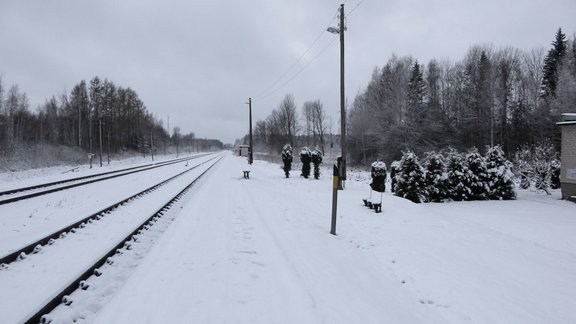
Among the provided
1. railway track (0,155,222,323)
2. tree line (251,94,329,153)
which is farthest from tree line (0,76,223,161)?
railway track (0,155,222,323)

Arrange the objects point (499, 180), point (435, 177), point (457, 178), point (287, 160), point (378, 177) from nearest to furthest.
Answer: point (378, 177)
point (435, 177)
point (457, 178)
point (499, 180)
point (287, 160)

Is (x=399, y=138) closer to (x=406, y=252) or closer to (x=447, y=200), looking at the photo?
(x=447, y=200)

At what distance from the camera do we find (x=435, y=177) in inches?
566

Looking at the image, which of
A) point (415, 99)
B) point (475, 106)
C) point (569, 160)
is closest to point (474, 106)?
point (475, 106)

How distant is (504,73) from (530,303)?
5257 cm

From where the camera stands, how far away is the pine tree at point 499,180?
49.4 feet

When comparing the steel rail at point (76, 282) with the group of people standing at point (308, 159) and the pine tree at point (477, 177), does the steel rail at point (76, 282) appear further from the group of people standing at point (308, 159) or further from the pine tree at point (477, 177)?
the pine tree at point (477, 177)

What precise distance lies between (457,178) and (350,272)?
11.6 metres

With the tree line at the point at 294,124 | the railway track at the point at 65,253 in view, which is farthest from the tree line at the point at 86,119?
the railway track at the point at 65,253

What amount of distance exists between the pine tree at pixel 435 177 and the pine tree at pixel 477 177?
1.52 meters

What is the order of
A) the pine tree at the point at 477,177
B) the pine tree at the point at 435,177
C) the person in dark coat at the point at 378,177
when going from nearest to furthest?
1. the person in dark coat at the point at 378,177
2. the pine tree at the point at 435,177
3. the pine tree at the point at 477,177

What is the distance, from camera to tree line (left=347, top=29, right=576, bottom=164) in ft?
128

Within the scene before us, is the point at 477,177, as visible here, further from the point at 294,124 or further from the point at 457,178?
the point at 294,124

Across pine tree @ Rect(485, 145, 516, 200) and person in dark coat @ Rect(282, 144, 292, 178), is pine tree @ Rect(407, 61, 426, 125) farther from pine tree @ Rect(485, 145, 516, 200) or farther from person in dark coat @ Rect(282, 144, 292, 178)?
→ pine tree @ Rect(485, 145, 516, 200)
